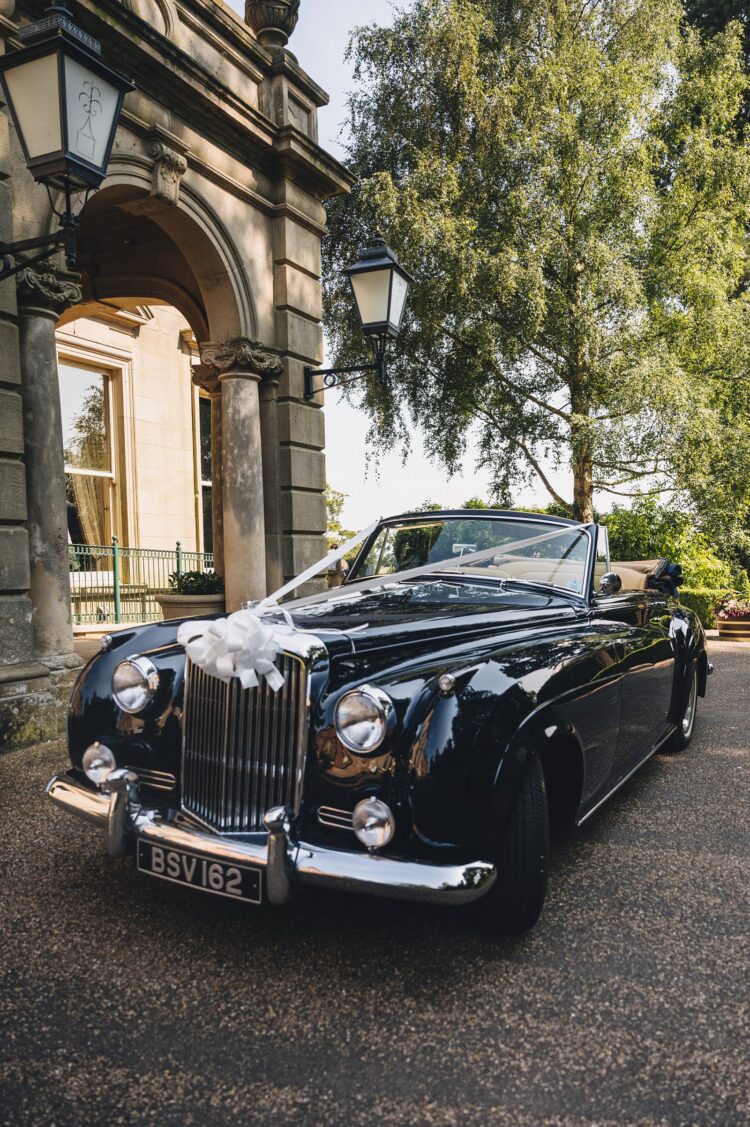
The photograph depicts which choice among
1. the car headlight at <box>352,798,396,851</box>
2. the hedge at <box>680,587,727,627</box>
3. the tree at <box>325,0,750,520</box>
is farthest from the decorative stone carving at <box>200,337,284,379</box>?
the hedge at <box>680,587,727,627</box>

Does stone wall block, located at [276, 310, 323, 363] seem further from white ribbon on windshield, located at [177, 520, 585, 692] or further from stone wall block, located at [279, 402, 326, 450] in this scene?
white ribbon on windshield, located at [177, 520, 585, 692]

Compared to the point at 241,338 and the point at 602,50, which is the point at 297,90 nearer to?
the point at 241,338

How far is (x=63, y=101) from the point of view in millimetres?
4219

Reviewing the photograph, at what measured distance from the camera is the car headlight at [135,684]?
2.77 metres

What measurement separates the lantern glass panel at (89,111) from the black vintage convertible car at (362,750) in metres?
3.01

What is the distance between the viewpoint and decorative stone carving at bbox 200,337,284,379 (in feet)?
25.6

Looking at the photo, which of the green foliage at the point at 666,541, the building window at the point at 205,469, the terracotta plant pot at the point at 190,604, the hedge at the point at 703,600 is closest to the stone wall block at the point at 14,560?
the terracotta plant pot at the point at 190,604

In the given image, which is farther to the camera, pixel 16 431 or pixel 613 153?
pixel 613 153

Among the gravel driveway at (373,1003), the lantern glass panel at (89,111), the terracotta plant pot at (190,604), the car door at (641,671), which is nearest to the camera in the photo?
the gravel driveway at (373,1003)

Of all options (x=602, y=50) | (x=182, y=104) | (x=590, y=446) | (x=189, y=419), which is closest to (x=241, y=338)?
(x=182, y=104)

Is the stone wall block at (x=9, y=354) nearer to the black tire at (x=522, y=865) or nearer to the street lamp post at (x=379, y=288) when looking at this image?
the street lamp post at (x=379, y=288)

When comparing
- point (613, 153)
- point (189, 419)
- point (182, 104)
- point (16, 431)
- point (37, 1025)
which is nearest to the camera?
point (37, 1025)

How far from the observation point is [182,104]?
22.8 feet

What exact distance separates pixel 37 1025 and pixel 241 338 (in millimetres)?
6734
